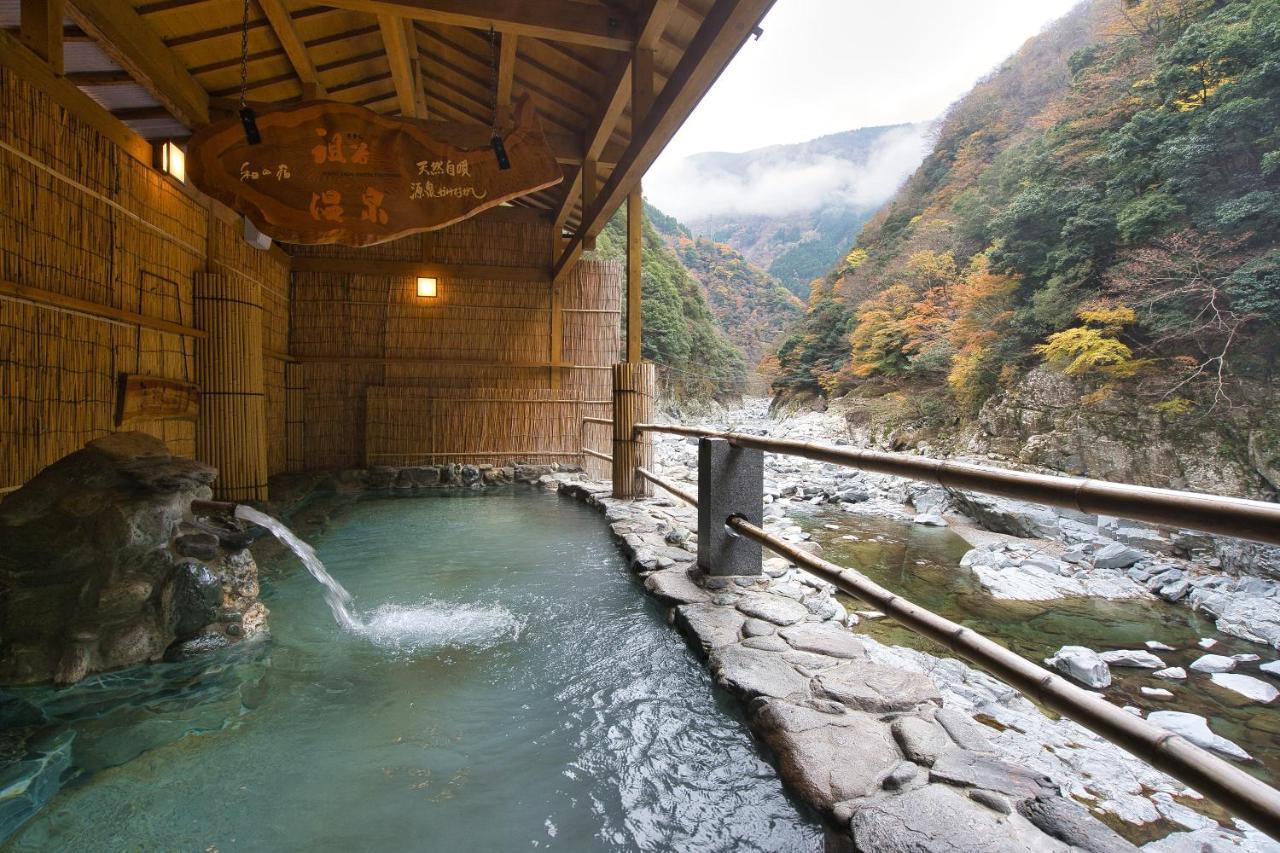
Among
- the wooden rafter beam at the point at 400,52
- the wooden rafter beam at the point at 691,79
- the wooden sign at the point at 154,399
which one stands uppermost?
the wooden rafter beam at the point at 400,52

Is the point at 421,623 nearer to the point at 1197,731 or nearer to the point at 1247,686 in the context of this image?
the point at 1197,731

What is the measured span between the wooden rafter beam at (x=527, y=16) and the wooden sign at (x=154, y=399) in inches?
108

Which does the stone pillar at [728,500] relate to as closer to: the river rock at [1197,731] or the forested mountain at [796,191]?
the river rock at [1197,731]

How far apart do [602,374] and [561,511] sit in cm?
359

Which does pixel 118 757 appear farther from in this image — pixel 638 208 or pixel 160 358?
pixel 638 208

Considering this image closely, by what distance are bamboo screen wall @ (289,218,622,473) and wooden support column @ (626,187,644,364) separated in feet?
6.84

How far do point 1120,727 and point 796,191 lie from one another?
228ft

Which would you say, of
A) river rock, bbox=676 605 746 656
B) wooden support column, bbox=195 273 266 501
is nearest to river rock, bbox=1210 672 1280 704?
river rock, bbox=676 605 746 656

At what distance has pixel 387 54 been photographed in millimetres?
4488

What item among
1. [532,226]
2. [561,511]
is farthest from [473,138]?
[532,226]

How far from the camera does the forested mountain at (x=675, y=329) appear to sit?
60.6 feet

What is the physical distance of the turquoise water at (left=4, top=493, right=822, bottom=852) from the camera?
4.42ft

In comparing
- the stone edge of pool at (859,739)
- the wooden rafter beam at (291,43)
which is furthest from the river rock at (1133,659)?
the wooden rafter beam at (291,43)

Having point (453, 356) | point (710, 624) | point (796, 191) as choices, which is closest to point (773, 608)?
point (710, 624)
